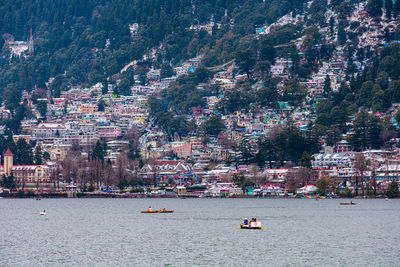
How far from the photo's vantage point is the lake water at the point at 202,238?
67.2 metres

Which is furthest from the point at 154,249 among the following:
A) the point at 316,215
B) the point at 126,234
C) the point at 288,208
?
the point at 288,208

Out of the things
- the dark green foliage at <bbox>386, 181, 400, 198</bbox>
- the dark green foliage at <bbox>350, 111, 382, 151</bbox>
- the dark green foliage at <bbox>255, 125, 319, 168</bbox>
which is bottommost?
the dark green foliage at <bbox>386, 181, 400, 198</bbox>

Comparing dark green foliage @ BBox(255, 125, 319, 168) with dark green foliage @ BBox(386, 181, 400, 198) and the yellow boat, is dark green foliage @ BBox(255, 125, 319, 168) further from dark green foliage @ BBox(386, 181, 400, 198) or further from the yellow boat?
the yellow boat

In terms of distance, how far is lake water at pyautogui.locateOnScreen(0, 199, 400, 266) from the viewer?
6719cm

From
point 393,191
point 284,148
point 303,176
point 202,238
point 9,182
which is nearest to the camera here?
point 202,238

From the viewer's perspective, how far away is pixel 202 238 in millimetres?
82125

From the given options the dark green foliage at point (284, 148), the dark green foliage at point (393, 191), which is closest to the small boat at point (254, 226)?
the dark green foliage at point (393, 191)

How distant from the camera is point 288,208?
12925cm

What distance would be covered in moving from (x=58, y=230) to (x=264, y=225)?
20.3m

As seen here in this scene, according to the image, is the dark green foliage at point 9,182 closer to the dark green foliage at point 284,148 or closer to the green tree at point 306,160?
the dark green foliage at point 284,148

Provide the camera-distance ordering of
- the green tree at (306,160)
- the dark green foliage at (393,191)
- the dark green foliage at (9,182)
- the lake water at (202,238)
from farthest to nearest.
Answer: the dark green foliage at (9,182) → the green tree at (306,160) → the dark green foliage at (393,191) → the lake water at (202,238)

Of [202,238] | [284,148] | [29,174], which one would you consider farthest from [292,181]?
[202,238]

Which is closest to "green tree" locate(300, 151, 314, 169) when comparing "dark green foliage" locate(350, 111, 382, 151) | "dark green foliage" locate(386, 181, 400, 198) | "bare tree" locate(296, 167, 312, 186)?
"bare tree" locate(296, 167, 312, 186)

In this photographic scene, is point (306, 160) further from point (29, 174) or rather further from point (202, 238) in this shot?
point (202, 238)
